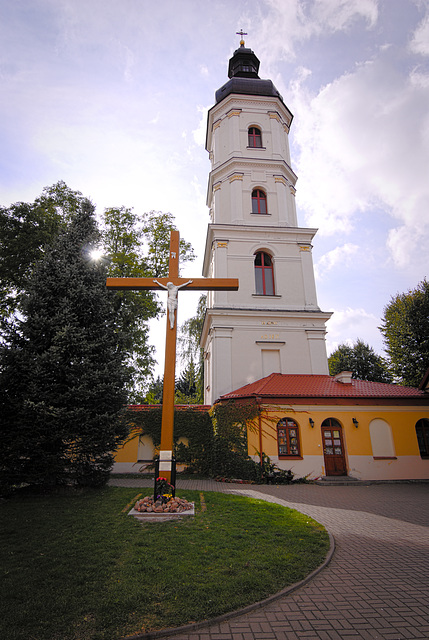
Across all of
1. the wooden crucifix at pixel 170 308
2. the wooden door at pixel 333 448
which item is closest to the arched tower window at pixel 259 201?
the wooden crucifix at pixel 170 308

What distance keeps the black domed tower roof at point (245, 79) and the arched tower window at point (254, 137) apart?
9.01ft

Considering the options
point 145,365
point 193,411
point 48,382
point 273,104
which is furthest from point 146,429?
point 273,104

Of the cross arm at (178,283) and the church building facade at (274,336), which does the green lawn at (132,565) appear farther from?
the church building facade at (274,336)

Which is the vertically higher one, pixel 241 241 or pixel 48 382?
pixel 241 241

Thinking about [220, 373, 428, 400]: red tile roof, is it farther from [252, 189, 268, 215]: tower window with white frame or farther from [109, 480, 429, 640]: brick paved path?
[252, 189, 268, 215]: tower window with white frame

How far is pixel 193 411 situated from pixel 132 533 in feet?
40.2

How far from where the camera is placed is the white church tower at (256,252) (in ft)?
65.3

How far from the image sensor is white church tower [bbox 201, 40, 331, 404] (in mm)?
19906

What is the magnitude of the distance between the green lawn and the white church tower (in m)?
11.7

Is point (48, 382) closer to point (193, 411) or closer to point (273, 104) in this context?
point (193, 411)

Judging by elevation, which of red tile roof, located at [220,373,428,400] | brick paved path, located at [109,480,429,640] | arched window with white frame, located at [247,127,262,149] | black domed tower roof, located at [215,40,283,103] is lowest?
brick paved path, located at [109,480,429,640]

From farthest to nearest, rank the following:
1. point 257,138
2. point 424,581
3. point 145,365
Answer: point 257,138
point 145,365
point 424,581

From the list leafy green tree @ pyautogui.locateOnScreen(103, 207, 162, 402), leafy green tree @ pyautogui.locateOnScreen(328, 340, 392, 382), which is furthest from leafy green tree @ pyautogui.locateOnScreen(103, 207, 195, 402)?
leafy green tree @ pyautogui.locateOnScreen(328, 340, 392, 382)

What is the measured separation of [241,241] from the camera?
2220 cm
